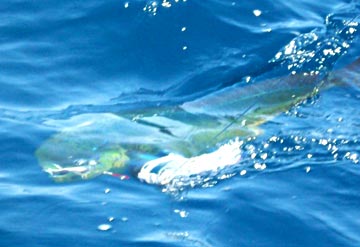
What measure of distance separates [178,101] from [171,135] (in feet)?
2.15

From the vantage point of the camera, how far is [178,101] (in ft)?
20.6

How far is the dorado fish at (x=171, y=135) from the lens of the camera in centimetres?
523

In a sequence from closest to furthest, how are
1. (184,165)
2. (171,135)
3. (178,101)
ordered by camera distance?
(184,165), (171,135), (178,101)

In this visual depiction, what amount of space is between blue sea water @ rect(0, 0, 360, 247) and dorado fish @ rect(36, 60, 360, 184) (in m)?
0.10

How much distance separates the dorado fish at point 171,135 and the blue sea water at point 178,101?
0.32 feet

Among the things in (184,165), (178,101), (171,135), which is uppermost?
(178,101)

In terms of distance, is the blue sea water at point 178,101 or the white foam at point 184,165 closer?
the blue sea water at point 178,101

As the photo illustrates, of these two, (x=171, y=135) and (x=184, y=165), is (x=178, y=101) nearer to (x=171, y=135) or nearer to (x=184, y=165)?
(x=171, y=135)

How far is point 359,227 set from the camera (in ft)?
15.8

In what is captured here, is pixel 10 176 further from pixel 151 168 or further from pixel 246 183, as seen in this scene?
pixel 246 183

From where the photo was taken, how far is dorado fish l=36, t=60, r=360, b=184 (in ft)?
17.2

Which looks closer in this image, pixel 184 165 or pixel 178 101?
pixel 184 165

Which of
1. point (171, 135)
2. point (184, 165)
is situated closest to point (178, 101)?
point (171, 135)

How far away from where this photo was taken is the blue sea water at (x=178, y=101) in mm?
4688
